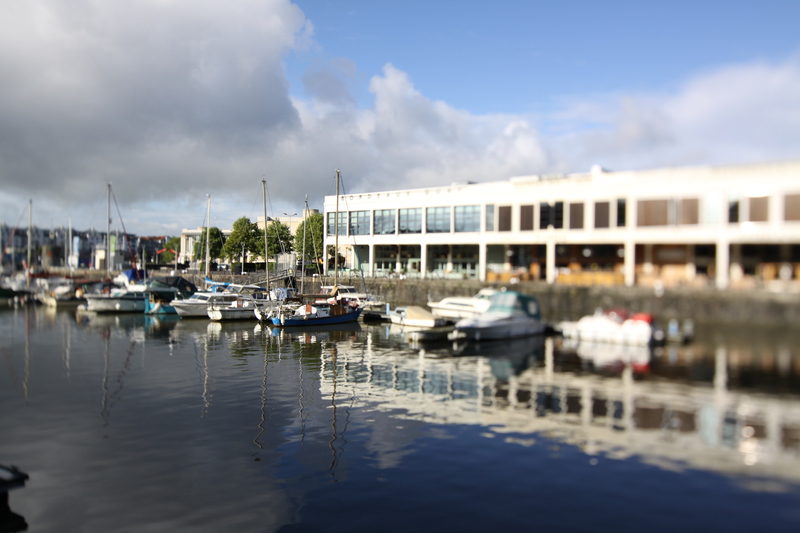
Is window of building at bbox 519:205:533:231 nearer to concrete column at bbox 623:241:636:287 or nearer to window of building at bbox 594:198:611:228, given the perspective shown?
window of building at bbox 594:198:611:228

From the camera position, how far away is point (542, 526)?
11.2 metres

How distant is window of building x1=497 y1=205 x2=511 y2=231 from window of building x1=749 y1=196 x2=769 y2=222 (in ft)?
86.1

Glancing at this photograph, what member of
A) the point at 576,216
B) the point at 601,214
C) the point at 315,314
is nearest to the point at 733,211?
the point at 601,214

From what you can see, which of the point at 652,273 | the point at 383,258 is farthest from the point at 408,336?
the point at 383,258

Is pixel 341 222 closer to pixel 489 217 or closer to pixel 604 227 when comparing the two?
pixel 489 217

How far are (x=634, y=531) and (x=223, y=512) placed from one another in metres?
8.57

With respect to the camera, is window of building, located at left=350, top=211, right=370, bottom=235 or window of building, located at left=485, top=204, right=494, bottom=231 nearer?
window of building, located at left=485, top=204, right=494, bottom=231

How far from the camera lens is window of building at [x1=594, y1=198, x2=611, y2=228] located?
61844mm

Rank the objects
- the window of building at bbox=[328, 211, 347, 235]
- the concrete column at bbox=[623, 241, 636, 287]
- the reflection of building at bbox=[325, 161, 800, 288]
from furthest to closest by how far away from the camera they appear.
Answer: the window of building at bbox=[328, 211, 347, 235], the concrete column at bbox=[623, 241, 636, 287], the reflection of building at bbox=[325, 161, 800, 288]

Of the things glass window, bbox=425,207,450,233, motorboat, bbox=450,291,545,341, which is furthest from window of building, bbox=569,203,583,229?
motorboat, bbox=450,291,545,341

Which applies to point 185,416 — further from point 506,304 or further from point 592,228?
point 592,228

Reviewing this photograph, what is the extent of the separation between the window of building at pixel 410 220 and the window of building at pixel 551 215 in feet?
61.5

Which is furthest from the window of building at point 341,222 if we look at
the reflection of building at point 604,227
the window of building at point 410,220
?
the window of building at point 410,220

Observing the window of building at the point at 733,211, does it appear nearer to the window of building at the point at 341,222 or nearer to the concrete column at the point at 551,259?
the concrete column at the point at 551,259
